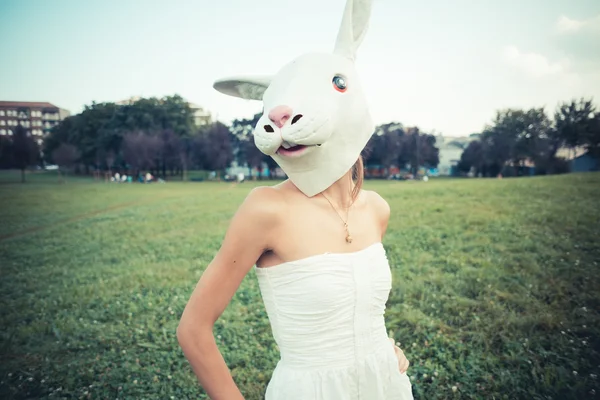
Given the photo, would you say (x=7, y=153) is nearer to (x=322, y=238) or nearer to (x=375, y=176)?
(x=322, y=238)

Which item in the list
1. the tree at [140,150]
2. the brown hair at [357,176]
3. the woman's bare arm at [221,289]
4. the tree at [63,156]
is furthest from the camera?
the tree at [140,150]

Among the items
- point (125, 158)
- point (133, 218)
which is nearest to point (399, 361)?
point (133, 218)

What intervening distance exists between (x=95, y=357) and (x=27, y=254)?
264 inches

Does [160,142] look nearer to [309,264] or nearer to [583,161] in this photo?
[583,161]

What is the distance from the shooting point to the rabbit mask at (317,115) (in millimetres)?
1394

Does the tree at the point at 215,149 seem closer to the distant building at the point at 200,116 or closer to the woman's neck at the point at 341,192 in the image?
the distant building at the point at 200,116

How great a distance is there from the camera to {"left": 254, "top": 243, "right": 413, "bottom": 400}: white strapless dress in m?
1.43

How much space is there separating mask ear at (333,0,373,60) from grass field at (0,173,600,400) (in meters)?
3.24

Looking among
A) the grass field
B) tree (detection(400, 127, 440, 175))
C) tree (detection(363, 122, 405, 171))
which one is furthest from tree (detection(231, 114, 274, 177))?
the grass field

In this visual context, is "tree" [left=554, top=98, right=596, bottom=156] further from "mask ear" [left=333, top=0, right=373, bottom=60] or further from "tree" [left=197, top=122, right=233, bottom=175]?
"tree" [left=197, top=122, right=233, bottom=175]

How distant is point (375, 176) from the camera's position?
5653 cm

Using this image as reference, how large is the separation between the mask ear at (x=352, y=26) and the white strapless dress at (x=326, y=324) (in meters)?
0.95

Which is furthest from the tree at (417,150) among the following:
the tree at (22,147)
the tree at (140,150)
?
the tree at (22,147)

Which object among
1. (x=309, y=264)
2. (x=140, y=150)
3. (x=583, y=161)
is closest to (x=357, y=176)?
(x=309, y=264)
